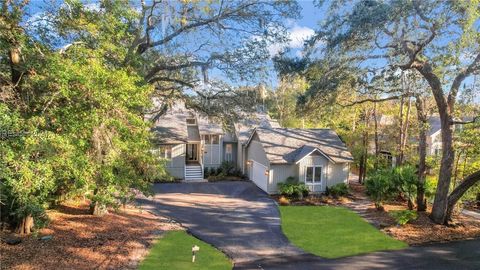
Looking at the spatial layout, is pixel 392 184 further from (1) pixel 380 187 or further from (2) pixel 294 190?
(2) pixel 294 190

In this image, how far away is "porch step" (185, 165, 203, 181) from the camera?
27788mm

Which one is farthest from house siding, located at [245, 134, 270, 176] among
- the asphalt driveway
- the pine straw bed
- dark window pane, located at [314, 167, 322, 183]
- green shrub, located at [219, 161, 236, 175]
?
the pine straw bed

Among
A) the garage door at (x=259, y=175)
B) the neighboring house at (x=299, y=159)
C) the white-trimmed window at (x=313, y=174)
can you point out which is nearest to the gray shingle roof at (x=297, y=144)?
the neighboring house at (x=299, y=159)

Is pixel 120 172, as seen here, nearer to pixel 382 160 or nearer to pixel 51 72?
pixel 51 72

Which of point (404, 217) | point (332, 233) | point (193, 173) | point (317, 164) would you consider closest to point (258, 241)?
point (332, 233)

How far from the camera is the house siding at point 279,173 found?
23.1m

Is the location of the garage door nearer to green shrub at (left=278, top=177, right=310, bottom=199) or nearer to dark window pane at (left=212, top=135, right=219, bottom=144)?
green shrub at (left=278, top=177, right=310, bottom=199)

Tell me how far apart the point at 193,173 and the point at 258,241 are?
595 inches

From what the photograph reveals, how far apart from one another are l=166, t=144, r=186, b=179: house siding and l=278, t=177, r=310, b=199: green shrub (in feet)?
29.9

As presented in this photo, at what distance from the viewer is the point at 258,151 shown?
25.8 m

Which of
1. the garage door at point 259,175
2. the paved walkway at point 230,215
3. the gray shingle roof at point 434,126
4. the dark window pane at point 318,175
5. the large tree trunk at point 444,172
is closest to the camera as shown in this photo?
the paved walkway at point 230,215

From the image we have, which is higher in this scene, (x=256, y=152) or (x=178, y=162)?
(x=256, y=152)

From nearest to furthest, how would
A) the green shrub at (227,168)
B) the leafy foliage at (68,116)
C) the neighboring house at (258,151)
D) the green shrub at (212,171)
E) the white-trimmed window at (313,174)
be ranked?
1. the leafy foliage at (68,116)
2. the neighboring house at (258,151)
3. the white-trimmed window at (313,174)
4. the green shrub at (212,171)
5. the green shrub at (227,168)

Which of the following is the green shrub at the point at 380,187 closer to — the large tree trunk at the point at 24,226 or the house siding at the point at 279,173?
the house siding at the point at 279,173
